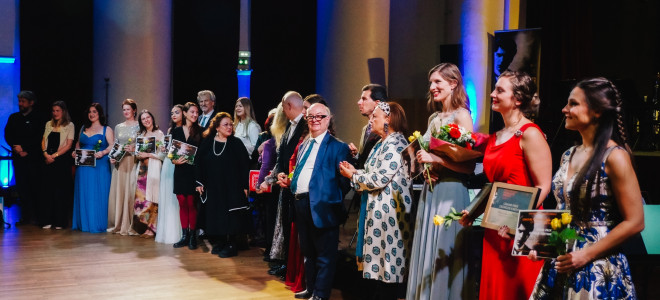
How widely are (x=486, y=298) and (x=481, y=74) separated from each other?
595 centimetres

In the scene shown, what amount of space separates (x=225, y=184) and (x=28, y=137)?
366 centimetres

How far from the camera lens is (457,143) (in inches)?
129

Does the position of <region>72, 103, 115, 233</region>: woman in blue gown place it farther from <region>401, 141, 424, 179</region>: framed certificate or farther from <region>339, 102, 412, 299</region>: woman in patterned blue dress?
<region>401, 141, 424, 179</region>: framed certificate

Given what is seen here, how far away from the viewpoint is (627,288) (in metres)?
2.15

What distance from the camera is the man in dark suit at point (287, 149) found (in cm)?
522

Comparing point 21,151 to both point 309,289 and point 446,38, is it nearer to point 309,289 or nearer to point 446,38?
point 309,289

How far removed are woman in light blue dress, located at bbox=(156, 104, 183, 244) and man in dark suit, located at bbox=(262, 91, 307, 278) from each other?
2.03 metres

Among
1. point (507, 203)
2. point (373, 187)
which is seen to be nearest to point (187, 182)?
point (373, 187)

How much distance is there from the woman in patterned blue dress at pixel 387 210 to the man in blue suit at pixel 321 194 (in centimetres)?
46

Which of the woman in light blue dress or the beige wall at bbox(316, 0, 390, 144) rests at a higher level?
the beige wall at bbox(316, 0, 390, 144)

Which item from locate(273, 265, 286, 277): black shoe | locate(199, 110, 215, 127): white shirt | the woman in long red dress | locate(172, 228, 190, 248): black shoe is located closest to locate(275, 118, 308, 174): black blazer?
locate(273, 265, 286, 277): black shoe

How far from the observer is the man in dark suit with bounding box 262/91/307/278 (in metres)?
5.22

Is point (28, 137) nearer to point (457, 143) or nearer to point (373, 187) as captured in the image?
point (373, 187)

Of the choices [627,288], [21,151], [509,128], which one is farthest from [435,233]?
[21,151]
